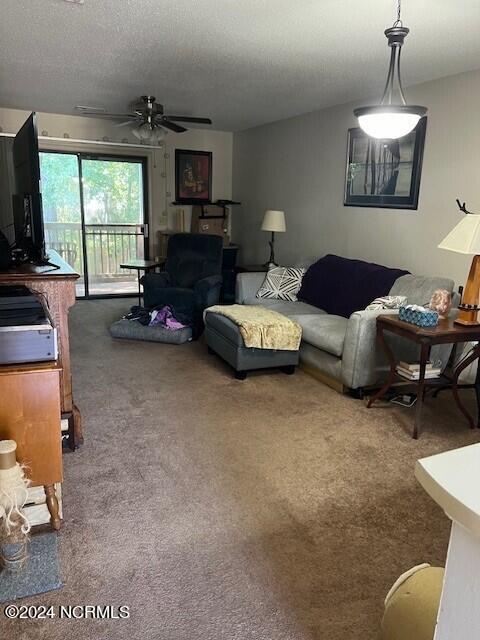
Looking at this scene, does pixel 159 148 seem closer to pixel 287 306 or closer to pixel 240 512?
pixel 287 306

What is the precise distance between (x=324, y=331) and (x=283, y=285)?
130cm

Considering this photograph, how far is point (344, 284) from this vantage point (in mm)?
4383

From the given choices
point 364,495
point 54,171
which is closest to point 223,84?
point 54,171

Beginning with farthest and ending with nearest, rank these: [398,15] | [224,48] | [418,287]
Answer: [418,287]
[224,48]
[398,15]

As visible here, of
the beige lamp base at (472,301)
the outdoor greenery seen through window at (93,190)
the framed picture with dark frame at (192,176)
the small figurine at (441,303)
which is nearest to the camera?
the beige lamp base at (472,301)

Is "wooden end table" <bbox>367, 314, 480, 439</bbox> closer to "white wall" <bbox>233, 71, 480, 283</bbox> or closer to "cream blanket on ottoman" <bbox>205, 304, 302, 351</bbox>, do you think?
"cream blanket on ottoman" <bbox>205, 304, 302, 351</bbox>

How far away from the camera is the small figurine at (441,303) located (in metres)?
3.14

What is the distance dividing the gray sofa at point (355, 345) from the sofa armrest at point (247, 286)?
0.93m

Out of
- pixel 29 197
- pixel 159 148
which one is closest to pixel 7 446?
pixel 29 197

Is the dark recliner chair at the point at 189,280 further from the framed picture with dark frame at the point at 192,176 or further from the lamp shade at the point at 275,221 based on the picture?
the framed picture with dark frame at the point at 192,176

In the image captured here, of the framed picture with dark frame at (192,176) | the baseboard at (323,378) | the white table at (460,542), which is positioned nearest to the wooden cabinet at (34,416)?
the white table at (460,542)

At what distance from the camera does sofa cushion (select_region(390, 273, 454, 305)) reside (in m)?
3.50

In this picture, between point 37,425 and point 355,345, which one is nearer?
point 37,425

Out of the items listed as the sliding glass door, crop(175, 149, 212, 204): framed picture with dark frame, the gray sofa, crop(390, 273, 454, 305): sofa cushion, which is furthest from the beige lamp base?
the sliding glass door
